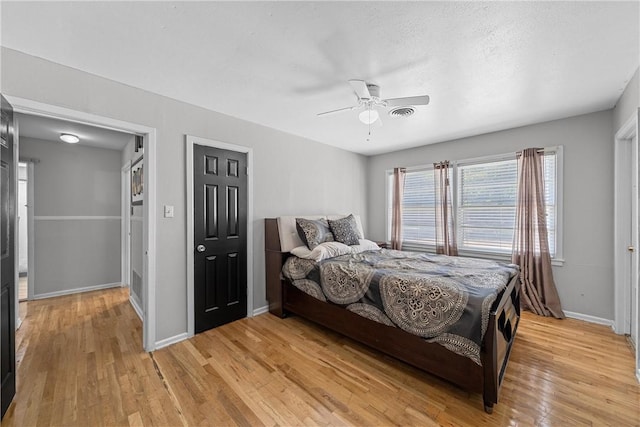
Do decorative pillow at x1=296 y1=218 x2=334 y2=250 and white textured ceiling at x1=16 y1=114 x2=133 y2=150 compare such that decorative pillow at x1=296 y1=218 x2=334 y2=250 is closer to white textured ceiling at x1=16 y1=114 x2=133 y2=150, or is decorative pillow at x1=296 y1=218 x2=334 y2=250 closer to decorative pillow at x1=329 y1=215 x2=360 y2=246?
decorative pillow at x1=329 y1=215 x2=360 y2=246

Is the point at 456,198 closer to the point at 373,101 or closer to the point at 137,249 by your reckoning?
the point at 373,101

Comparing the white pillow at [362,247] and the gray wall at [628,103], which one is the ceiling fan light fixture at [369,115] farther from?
the gray wall at [628,103]

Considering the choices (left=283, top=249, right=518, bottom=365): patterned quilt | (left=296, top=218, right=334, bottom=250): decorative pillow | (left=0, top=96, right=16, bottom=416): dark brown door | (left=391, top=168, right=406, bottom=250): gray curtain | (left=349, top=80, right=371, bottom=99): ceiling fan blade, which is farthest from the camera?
(left=391, top=168, right=406, bottom=250): gray curtain

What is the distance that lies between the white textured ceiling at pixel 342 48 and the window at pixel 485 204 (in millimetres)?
932

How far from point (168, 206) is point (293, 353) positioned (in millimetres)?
1865

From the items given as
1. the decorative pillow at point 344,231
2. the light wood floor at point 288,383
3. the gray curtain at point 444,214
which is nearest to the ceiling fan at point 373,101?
the decorative pillow at point 344,231

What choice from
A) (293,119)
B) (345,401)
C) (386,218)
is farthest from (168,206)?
(386,218)

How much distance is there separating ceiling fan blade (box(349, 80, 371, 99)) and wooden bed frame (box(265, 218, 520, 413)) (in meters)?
1.81

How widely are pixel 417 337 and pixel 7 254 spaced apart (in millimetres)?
2902

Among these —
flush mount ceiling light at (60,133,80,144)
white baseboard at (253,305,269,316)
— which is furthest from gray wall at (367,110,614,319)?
flush mount ceiling light at (60,133,80,144)

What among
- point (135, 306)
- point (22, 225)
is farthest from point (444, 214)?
point (22, 225)

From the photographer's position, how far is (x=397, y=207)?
4680 mm

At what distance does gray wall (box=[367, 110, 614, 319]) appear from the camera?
2.92m

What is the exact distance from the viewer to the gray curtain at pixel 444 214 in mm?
4027
